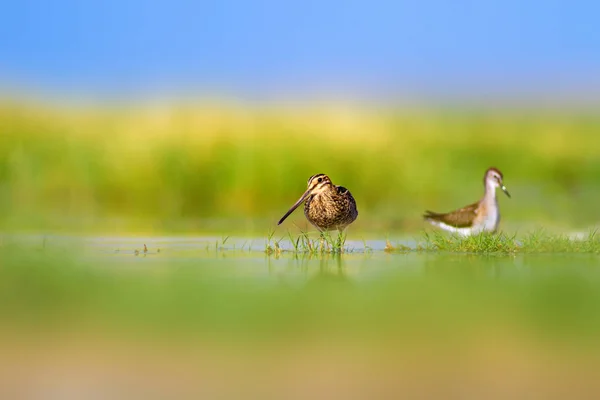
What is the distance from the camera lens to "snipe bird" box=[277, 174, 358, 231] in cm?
1320

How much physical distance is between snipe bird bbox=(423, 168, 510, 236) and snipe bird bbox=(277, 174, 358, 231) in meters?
1.56

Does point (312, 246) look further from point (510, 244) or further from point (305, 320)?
point (305, 320)

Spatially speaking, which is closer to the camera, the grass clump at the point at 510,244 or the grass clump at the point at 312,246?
the grass clump at the point at 312,246

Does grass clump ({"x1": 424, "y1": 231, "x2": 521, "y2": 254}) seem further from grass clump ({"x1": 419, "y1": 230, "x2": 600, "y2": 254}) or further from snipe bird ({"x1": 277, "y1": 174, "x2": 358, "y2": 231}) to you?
snipe bird ({"x1": 277, "y1": 174, "x2": 358, "y2": 231})

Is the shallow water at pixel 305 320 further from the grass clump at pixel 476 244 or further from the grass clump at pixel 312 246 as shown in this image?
the grass clump at pixel 476 244

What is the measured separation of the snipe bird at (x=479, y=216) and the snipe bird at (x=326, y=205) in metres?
1.56

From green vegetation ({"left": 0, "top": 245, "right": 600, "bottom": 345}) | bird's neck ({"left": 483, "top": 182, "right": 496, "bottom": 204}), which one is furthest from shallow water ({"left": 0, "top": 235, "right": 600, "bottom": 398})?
bird's neck ({"left": 483, "top": 182, "right": 496, "bottom": 204})

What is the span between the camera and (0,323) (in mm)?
7180

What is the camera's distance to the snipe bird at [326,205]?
13195 mm

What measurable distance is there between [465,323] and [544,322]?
2.01ft

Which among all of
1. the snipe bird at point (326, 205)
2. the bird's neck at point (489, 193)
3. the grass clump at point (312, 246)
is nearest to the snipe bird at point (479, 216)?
the bird's neck at point (489, 193)

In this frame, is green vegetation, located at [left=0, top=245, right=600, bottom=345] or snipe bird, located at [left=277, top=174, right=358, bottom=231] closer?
green vegetation, located at [left=0, top=245, right=600, bottom=345]

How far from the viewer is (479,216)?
1380 cm

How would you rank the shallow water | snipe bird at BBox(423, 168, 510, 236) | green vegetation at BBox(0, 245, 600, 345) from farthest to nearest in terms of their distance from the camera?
snipe bird at BBox(423, 168, 510, 236), green vegetation at BBox(0, 245, 600, 345), the shallow water
